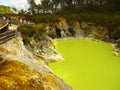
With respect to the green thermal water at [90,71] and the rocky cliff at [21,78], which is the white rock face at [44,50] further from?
the rocky cliff at [21,78]

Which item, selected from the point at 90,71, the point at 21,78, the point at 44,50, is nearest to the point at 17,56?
the point at 21,78

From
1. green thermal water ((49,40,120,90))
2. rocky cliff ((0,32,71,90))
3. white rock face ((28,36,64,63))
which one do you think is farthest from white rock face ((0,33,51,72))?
white rock face ((28,36,64,63))

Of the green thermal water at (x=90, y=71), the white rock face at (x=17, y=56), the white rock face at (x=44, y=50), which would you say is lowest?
the green thermal water at (x=90, y=71)

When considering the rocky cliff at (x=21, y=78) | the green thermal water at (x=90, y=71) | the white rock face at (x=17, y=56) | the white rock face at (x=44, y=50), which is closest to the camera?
the rocky cliff at (x=21, y=78)

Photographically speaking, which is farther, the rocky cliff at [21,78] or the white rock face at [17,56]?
the white rock face at [17,56]

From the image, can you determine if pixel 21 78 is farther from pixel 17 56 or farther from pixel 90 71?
pixel 90 71

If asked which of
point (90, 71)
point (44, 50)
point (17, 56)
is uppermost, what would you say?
point (17, 56)

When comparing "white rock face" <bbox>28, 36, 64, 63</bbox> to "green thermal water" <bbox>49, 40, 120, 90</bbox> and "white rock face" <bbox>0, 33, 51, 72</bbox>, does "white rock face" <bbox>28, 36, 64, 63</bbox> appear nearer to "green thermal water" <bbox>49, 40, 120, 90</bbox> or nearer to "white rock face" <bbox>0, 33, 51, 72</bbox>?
"green thermal water" <bbox>49, 40, 120, 90</bbox>

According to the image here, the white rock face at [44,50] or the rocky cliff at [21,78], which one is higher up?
the rocky cliff at [21,78]

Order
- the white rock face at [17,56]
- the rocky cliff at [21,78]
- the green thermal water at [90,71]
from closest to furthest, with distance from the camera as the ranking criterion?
the rocky cliff at [21,78] < the white rock face at [17,56] < the green thermal water at [90,71]

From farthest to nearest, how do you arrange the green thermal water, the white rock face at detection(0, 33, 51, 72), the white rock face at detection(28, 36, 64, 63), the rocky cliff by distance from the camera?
the white rock face at detection(28, 36, 64, 63), the green thermal water, the white rock face at detection(0, 33, 51, 72), the rocky cliff

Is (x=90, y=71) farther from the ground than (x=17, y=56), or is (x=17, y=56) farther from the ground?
A: (x=17, y=56)

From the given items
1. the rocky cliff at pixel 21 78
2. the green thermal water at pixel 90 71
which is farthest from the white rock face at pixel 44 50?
the rocky cliff at pixel 21 78

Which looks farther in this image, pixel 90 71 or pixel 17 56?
pixel 90 71
